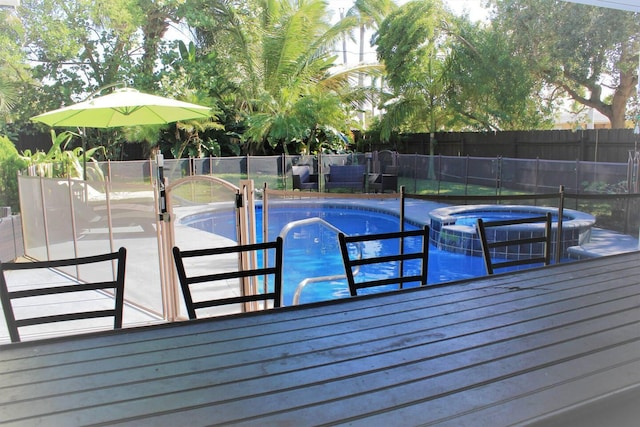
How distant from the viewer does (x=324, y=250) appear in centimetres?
997

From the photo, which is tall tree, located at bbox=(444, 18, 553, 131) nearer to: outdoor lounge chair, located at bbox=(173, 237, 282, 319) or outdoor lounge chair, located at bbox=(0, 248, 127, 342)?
outdoor lounge chair, located at bbox=(173, 237, 282, 319)

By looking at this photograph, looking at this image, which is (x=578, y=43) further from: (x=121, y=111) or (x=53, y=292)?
(x=53, y=292)

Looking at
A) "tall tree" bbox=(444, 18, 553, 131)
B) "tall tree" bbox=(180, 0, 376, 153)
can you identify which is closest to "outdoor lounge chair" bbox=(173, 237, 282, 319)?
"tall tree" bbox=(180, 0, 376, 153)

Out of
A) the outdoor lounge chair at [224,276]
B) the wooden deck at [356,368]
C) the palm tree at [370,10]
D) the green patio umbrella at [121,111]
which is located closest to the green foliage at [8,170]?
the green patio umbrella at [121,111]

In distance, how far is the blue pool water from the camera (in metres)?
8.02

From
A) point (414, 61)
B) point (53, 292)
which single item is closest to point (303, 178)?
point (414, 61)

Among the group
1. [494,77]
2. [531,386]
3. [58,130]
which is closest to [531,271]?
[531,386]

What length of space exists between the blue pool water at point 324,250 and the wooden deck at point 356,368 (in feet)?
16.2

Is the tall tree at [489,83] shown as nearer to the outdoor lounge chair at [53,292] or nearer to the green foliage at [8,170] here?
the green foliage at [8,170]

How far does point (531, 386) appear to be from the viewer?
1.47 meters

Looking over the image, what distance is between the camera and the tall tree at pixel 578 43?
1339 cm

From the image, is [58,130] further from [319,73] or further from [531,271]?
[531,271]

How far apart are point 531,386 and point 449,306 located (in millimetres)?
736

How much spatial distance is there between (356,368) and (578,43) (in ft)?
49.6
